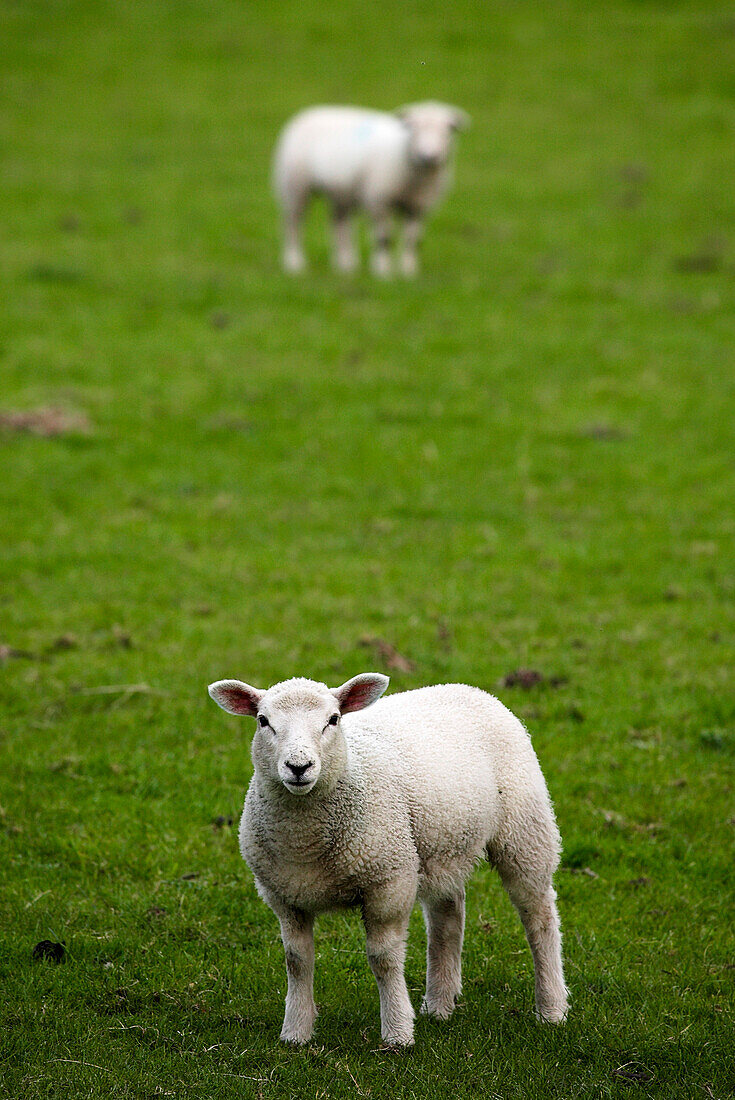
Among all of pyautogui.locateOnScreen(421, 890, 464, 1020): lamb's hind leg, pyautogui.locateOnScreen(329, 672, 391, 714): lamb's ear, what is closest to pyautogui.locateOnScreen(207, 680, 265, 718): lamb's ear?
pyautogui.locateOnScreen(329, 672, 391, 714): lamb's ear

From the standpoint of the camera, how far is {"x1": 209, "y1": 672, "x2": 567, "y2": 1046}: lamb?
16.8 feet

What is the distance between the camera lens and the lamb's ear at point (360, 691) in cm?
516

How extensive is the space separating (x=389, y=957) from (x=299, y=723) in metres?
1.06

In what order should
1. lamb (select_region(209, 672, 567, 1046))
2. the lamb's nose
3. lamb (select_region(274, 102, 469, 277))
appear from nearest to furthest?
the lamb's nose
lamb (select_region(209, 672, 567, 1046))
lamb (select_region(274, 102, 469, 277))

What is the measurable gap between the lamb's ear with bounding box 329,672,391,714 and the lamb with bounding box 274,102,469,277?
14.5 m

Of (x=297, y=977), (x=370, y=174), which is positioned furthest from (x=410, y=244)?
(x=297, y=977)

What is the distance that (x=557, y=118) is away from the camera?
28.5m

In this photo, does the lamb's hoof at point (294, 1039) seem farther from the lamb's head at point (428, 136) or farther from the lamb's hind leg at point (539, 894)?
the lamb's head at point (428, 136)

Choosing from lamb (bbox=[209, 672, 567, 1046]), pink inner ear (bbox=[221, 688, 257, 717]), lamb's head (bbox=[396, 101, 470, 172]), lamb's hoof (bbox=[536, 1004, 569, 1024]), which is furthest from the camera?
lamb's head (bbox=[396, 101, 470, 172])

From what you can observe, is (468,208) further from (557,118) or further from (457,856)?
(457,856)

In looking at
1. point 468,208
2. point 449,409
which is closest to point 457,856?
point 449,409

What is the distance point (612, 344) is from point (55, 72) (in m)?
20.3

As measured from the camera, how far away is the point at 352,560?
11570 millimetres

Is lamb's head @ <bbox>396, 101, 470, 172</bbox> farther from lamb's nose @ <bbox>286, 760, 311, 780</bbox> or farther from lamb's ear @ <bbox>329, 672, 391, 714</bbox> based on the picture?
lamb's nose @ <bbox>286, 760, 311, 780</bbox>
